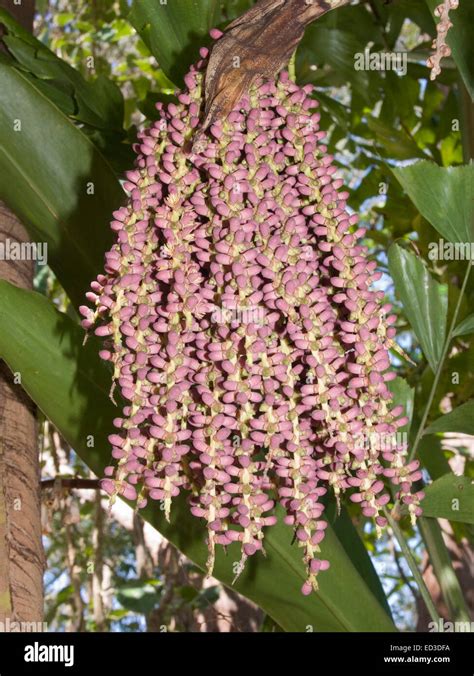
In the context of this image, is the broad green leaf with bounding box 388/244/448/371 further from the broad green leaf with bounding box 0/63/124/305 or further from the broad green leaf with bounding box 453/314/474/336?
the broad green leaf with bounding box 0/63/124/305

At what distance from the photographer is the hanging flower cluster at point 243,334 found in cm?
48

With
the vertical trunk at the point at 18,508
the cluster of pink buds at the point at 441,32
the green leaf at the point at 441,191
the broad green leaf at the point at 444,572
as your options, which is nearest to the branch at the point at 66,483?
the vertical trunk at the point at 18,508

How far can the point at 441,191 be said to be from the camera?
0.70 metres

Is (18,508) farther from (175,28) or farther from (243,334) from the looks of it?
(175,28)

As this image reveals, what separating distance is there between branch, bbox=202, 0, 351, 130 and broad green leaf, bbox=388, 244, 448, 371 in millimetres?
226

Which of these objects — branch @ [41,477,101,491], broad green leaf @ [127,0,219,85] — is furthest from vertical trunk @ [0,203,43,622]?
broad green leaf @ [127,0,219,85]

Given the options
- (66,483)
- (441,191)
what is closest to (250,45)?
(441,191)

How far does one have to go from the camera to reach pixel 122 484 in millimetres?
484

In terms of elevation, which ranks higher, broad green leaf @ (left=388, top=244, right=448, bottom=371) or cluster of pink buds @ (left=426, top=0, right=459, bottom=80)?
cluster of pink buds @ (left=426, top=0, right=459, bottom=80)

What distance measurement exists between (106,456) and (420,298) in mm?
315

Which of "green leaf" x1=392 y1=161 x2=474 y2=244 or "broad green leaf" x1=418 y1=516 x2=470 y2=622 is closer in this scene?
"green leaf" x1=392 y1=161 x2=474 y2=244

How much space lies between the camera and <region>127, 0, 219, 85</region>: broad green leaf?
77 cm

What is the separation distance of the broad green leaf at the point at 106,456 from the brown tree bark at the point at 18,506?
33 millimetres
